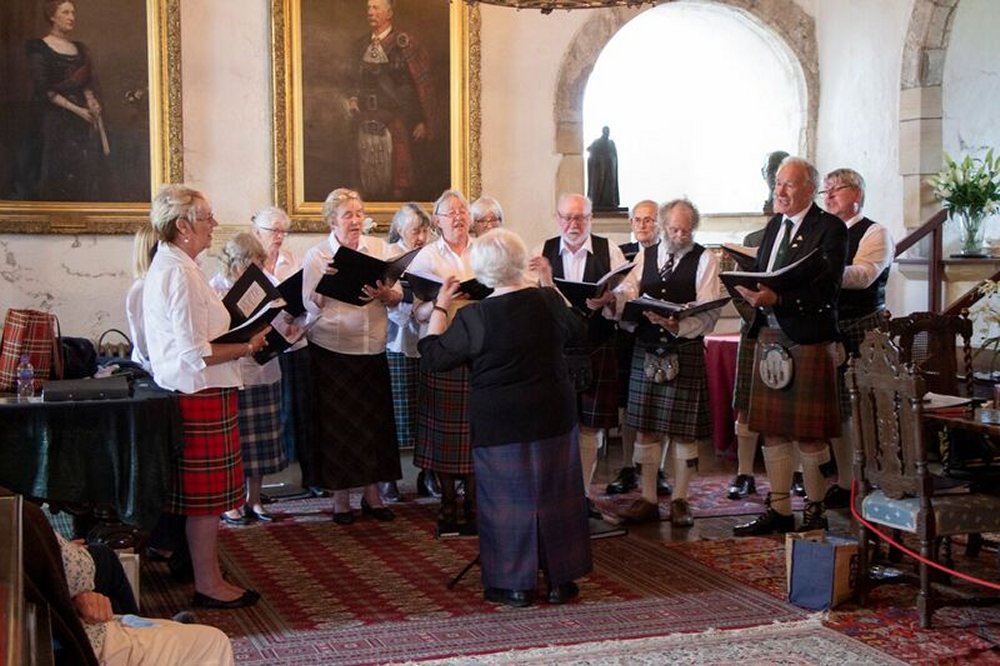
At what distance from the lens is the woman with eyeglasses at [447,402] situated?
6.55m

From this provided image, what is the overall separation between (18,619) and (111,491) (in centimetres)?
288

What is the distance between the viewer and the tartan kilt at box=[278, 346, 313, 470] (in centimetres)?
740

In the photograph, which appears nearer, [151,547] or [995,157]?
[151,547]

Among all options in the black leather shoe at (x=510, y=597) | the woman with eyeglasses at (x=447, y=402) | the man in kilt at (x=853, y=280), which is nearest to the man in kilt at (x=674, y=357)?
the man in kilt at (x=853, y=280)

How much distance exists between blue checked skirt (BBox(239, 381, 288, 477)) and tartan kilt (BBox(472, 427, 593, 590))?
70.1 inches

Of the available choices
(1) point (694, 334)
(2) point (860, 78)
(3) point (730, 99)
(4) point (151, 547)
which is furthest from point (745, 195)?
(4) point (151, 547)

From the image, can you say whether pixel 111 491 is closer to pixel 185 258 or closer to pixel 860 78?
pixel 185 258

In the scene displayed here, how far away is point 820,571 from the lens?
5.27 m

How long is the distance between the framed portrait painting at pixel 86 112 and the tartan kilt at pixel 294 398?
178 centimetres

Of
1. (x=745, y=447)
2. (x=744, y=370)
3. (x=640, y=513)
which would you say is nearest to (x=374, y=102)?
(x=744, y=370)

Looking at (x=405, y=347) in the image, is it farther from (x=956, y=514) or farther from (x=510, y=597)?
(x=956, y=514)

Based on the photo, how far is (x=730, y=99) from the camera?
11.6m

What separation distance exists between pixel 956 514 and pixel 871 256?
215 cm

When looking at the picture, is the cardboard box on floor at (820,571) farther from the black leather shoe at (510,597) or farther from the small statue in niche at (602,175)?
the small statue in niche at (602,175)
